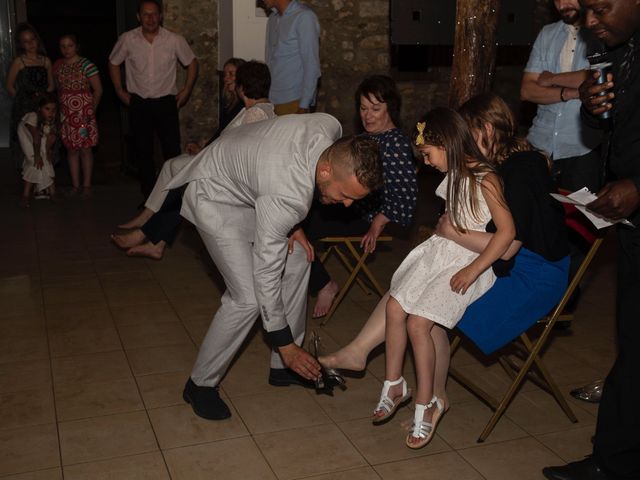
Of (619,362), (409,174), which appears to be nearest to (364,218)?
(409,174)

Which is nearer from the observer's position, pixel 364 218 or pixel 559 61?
pixel 559 61

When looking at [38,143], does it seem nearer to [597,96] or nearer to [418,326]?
[418,326]

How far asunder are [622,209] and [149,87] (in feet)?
17.5

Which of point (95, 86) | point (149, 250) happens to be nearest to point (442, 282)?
point (149, 250)

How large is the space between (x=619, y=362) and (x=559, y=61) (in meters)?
2.01

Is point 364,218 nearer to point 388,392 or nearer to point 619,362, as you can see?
point 388,392

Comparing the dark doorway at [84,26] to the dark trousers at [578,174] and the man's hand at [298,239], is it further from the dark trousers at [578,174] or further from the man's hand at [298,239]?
the man's hand at [298,239]

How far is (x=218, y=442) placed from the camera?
132 inches

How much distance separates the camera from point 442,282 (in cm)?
329

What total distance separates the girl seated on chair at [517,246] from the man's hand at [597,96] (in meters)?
0.48

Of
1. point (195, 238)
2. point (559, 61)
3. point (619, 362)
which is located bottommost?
point (195, 238)

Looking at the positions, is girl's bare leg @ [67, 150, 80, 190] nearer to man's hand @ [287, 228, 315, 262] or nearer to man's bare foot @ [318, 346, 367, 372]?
man's hand @ [287, 228, 315, 262]

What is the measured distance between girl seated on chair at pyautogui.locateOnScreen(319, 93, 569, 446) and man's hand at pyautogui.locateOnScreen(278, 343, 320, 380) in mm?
564

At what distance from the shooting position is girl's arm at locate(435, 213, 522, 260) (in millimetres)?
3266
